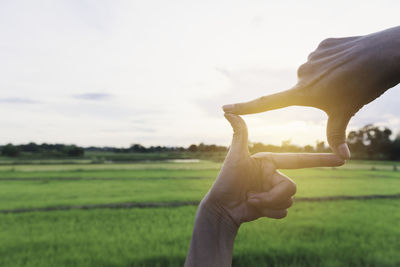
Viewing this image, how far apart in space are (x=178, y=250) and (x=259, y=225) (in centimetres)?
241

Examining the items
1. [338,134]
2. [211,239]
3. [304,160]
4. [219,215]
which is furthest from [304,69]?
[211,239]

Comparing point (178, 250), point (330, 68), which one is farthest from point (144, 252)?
point (330, 68)

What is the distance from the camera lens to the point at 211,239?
155 cm

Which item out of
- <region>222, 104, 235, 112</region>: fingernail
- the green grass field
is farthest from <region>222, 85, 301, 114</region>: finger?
the green grass field

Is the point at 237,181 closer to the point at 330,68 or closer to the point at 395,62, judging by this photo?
the point at 330,68

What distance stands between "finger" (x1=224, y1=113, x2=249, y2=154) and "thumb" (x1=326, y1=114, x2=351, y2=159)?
0.43 m

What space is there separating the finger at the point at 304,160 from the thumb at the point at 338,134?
1.6 inches

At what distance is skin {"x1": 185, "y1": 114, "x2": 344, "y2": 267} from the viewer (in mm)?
1487

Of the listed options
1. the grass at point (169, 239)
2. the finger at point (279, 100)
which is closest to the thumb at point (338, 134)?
the finger at point (279, 100)

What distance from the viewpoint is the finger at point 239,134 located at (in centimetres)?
158

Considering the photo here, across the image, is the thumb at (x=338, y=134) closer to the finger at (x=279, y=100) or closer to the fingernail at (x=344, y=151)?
the fingernail at (x=344, y=151)

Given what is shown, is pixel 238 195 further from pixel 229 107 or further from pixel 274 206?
pixel 229 107

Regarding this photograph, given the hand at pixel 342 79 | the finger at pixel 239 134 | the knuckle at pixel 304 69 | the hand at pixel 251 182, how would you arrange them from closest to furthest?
the hand at pixel 342 79 < the knuckle at pixel 304 69 < the hand at pixel 251 182 < the finger at pixel 239 134

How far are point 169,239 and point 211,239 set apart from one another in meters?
4.26
